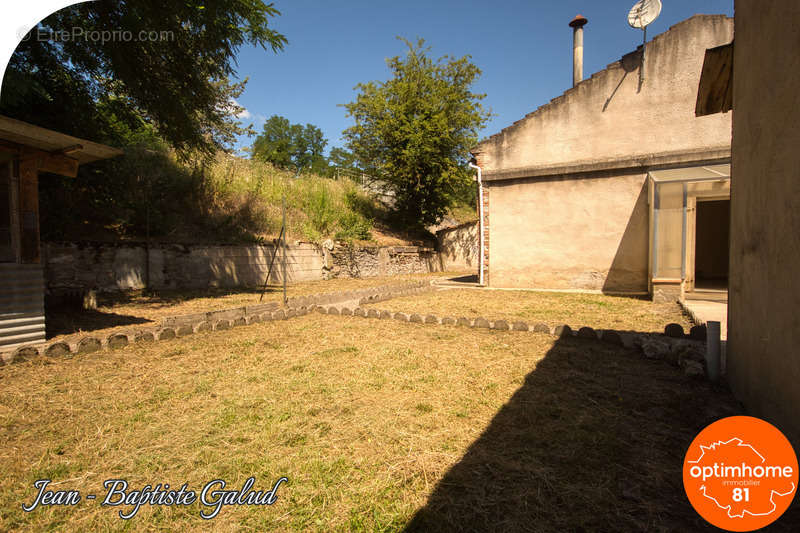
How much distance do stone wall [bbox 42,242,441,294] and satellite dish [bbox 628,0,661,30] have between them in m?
11.6

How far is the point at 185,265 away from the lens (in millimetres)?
11188

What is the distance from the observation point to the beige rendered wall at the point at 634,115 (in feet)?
30.9

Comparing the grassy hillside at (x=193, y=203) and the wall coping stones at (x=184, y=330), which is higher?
the grassy hillside at (x=193, y=203)

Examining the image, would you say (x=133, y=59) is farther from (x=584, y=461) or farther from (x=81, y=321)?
(x=584, y=461)

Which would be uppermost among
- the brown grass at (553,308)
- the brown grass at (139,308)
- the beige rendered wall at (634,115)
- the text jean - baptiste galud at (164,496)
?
the beige rendered wall at (634,115)

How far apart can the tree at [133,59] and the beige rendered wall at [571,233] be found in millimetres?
7829

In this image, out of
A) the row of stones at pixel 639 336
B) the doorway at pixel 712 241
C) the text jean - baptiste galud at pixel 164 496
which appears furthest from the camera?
the doorway at pixel 712 241

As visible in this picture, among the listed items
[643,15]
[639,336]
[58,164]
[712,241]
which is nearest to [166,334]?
[58,164]

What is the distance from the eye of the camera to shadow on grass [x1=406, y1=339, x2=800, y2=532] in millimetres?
1803

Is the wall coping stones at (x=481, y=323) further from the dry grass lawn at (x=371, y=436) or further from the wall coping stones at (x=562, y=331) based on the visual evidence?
the dry grass lawn at (x=371, y=436)

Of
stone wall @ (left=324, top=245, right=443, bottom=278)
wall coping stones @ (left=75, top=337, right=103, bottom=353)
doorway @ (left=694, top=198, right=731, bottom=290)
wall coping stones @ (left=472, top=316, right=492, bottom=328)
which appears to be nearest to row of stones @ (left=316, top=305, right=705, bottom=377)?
wall coping stones @ (left=472, top=316, right=492, bottom=328)

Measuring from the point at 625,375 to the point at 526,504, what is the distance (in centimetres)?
241
